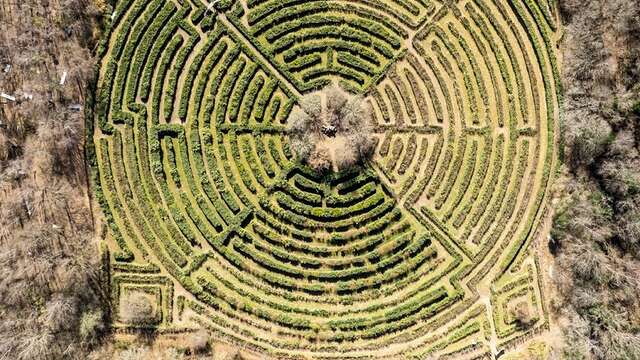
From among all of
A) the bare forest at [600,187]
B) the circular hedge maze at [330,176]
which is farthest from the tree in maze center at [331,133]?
the bare forest at [600,187]

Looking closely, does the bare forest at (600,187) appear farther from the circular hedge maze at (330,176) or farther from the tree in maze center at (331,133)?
the tree in maze center at (331,133)

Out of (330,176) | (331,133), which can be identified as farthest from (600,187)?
(331,133)

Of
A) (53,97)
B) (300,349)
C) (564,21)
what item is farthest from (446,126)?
(53,97)

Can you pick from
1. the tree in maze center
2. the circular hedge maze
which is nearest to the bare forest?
the circular hedge maze

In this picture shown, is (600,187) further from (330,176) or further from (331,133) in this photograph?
(331,133)

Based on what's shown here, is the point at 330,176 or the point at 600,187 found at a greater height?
the point at 330,176

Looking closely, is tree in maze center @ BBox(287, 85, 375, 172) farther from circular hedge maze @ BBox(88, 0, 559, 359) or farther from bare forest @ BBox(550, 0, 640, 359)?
bare forest @ BBox(550, 0, 640, 359)
